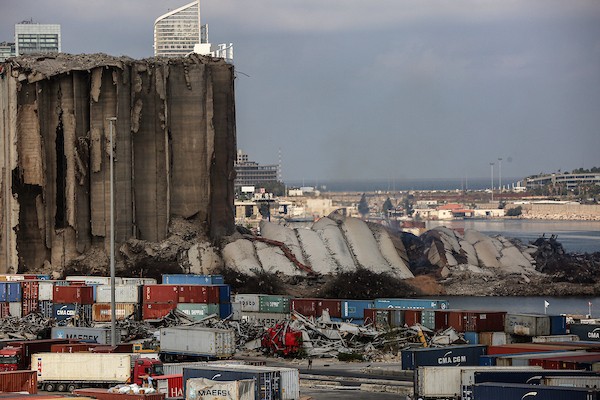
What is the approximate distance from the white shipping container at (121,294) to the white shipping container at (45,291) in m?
3.79

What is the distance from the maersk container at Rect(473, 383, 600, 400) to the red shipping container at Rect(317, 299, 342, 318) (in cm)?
3723

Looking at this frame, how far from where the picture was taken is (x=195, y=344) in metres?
68.2

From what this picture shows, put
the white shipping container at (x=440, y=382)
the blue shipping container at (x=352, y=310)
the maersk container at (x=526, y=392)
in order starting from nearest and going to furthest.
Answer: the maersk container at (x=526, y=392)
the white shipping container at (x=440, y=382)
the blue shipping container at (x=352, y=310)

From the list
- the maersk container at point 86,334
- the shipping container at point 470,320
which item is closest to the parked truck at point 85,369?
the maersk container at point 86,334

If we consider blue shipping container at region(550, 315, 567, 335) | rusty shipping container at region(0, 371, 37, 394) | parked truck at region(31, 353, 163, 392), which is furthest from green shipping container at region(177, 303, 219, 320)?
rusty shipping container at region(0, 371, 37, 394)

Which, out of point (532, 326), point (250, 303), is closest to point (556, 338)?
point (532, 326)

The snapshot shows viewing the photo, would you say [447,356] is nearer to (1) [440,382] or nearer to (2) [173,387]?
(1) [440,382]

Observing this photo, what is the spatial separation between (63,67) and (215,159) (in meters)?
15.7

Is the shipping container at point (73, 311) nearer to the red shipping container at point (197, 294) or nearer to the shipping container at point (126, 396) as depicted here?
the red shipping container at point (197, 294)

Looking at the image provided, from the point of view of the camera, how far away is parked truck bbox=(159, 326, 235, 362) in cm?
6719

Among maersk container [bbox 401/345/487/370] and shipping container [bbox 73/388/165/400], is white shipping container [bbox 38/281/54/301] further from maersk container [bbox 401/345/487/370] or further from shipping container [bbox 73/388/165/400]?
shipping container [bbox 73/388/165/400]

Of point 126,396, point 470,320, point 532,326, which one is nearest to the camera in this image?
point 126,396

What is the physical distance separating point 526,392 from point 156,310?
46682 mm

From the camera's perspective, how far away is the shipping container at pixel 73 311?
8765cm
